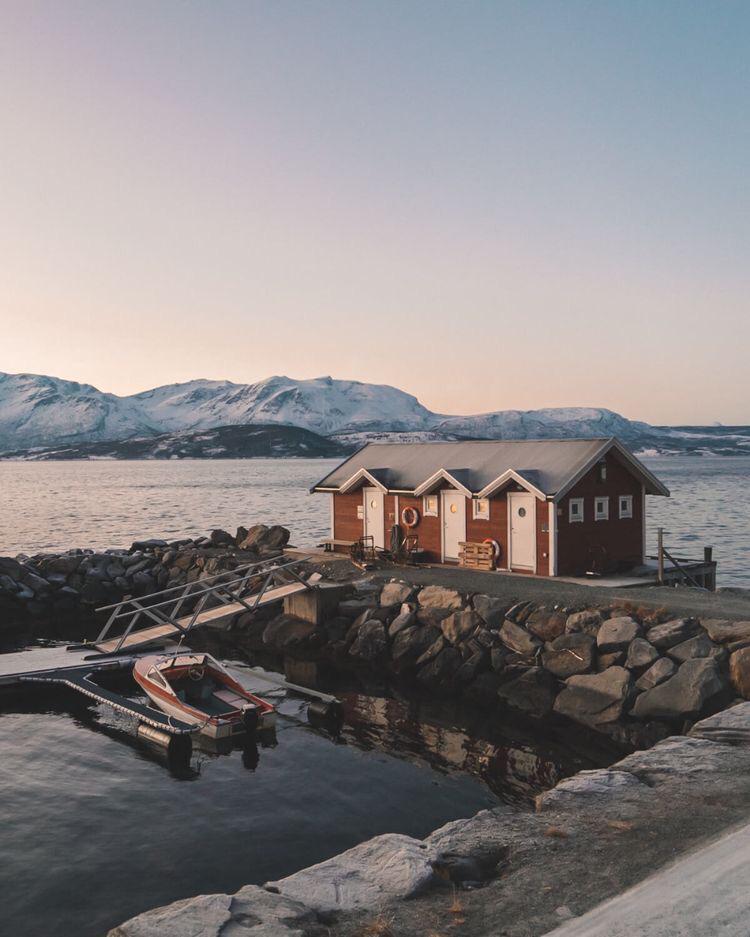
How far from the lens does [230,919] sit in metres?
8.64

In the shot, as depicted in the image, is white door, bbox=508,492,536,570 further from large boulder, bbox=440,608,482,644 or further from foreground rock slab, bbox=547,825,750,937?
foreground rock slab, bbox=547,825,750,937

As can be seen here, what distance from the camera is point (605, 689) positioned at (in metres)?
19.9

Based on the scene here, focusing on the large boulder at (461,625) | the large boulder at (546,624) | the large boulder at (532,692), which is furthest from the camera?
the large boulder at (461,625)

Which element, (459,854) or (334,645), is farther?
(334,645)

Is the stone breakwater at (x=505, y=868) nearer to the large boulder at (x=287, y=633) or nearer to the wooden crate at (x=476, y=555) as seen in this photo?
the large boulder at (x=287, y=633)

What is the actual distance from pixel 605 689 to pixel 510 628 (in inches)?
156

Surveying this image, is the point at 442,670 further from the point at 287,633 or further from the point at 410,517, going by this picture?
the point at 410,517

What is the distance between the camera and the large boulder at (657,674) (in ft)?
63.3

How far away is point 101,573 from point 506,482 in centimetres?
2182

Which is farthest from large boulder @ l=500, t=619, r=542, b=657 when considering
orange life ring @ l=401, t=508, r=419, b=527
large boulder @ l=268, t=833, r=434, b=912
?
large boulder @ l=268, t=833, r=434, b=912

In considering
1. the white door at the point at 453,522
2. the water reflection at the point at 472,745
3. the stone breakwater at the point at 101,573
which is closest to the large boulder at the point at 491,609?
the water reflection at the point at 472,745

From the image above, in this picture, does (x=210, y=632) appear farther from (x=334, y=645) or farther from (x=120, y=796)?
(x=120, y=796)

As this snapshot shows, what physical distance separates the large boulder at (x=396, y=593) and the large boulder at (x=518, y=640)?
14.5ft

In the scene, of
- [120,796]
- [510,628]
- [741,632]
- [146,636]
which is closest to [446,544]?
[510,628]
